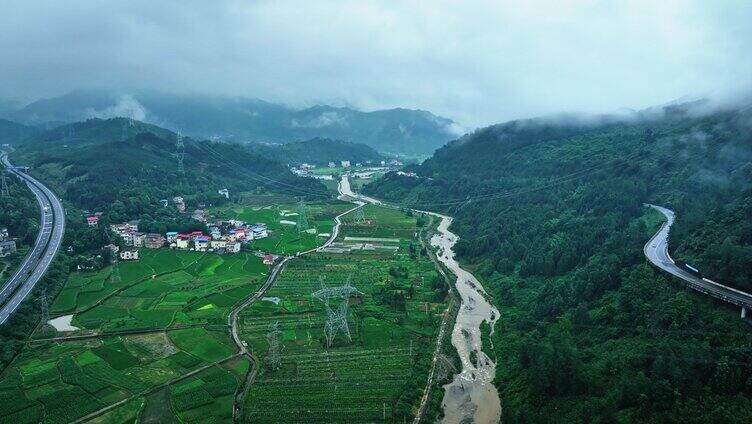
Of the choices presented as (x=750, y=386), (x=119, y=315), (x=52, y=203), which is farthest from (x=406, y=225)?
(x=750, y=386)

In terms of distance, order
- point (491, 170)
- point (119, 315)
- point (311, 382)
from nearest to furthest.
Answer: point (311, 382)
point (119, 315)
point (491, 170)

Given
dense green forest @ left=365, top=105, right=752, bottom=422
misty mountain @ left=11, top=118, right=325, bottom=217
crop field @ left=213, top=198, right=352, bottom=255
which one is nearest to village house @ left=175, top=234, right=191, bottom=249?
crop field @ left=213, top=198, right=352, bottom=255

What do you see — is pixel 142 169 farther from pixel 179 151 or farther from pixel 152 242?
pixel 152 242

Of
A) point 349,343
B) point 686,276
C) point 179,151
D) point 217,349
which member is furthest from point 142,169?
point 686,276

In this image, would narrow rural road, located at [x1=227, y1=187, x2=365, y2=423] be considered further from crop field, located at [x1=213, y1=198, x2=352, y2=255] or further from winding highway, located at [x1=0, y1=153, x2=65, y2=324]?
winding highway, located at [x1=0, y1=153, x2=65, y2=324]

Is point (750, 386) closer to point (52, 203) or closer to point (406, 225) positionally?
point (406, 225)

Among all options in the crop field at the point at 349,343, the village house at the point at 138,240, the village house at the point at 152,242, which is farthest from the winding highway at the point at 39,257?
the crop field at the point at 349,343
